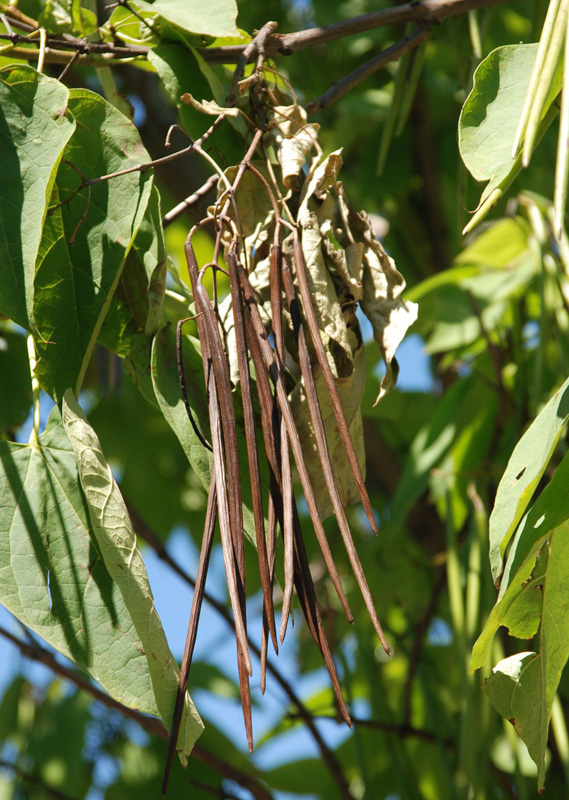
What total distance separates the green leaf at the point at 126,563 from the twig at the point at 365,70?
0.27 metres

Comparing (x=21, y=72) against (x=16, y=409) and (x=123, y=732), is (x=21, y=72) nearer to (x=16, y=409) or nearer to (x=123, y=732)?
(x=16, y=409)

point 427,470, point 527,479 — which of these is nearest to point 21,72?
point 527,479

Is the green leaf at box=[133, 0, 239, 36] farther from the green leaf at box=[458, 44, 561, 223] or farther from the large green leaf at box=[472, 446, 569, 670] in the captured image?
the large green leaf at box=[472, 446, 569, 670]

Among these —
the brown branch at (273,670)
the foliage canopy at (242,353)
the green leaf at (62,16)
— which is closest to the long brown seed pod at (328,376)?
the foliage canopy at (242,353)

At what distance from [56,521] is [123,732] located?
0.84 metres

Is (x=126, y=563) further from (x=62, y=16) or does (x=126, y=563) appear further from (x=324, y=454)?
(x=62, y=16)

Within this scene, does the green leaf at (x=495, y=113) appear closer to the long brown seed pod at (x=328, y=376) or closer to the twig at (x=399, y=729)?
the long brown seed pod at (x=328, y=376)

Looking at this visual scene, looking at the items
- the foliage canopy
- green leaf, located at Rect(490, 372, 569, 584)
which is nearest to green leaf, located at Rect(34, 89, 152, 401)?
the foliage canopy

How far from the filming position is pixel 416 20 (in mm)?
600

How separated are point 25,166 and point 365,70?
253 millimetres

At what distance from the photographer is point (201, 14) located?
55 cm

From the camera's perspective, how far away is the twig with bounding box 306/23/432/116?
0.57 m

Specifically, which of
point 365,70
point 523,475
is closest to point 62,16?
point 365,70

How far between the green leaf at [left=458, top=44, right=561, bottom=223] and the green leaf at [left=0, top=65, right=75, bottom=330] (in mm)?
231
